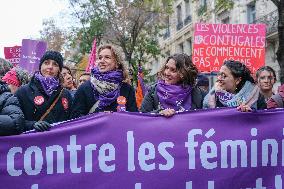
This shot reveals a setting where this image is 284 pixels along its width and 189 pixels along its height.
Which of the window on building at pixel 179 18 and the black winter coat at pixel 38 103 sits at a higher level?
the window on building at pixel 179 18

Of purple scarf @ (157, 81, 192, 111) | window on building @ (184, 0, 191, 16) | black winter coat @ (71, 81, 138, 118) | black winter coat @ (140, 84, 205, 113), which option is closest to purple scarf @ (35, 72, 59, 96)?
black winter coat @ (71, 81, 138, 118)

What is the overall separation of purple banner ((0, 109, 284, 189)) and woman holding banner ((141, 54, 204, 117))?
12.2 inches

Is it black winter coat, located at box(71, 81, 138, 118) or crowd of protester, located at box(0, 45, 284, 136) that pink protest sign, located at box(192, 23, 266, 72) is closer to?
crowd of protester, located at box(0, 45, 284, 136)

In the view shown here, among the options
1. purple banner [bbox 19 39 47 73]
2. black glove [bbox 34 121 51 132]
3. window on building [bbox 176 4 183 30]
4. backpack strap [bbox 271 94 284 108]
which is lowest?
black glove [bbox 34 121 51 132]

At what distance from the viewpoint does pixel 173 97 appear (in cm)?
470

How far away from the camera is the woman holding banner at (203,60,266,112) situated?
4.78m

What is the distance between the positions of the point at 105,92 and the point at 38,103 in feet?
1.87

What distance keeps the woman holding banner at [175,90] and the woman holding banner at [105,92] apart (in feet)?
0.60

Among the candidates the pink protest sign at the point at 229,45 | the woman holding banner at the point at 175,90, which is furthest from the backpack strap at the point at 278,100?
the pink protest sign at the point at 229,45

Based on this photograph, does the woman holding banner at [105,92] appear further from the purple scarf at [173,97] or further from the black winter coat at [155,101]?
the purple scarf at [173,97]

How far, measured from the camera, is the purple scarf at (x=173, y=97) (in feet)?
15.4

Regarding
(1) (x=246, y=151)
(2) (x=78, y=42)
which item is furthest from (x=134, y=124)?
(2) (x=78, y=42)

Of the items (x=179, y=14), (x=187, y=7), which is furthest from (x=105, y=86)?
(x=179, y=14)

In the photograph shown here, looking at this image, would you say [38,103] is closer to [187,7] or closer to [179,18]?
[187,7]
